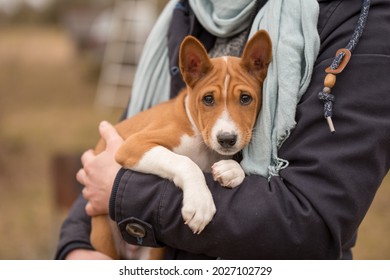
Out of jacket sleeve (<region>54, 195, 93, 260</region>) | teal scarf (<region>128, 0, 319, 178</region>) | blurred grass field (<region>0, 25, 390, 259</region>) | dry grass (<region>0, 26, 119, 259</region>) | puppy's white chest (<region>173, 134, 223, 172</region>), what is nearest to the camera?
teal scarf (<region>128, 0, 319, 178</region>)

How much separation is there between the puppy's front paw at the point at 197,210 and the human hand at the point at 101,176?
0.41 m

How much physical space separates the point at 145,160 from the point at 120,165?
6.0 inches

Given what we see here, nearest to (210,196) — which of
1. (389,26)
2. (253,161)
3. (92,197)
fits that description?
(253,161)

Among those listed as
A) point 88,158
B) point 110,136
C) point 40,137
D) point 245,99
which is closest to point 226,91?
point 245,99

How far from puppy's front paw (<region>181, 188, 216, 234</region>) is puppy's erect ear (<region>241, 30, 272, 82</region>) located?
540mm

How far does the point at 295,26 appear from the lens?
2070 mm

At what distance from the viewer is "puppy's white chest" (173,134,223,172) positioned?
2363 millimetres

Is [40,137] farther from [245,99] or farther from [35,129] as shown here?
[245,99]

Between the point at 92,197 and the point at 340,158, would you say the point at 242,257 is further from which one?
the point at 92,197

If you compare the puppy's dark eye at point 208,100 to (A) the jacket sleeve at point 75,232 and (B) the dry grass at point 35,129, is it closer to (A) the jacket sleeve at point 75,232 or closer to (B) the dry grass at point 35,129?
(A) the jacket sleeve at point 75,232

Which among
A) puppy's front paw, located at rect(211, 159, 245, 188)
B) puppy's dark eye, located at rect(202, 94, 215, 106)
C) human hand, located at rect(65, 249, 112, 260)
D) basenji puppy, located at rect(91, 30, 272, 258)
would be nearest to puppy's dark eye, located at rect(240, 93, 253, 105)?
basenji puppy, located at rect(91, 30, 272, 258)

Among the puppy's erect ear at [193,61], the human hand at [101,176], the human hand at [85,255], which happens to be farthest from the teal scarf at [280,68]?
the human hand at [85,255]

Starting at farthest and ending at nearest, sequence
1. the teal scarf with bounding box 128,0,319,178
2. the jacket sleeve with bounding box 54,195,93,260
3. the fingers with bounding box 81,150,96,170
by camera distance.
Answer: the jacket sleeve with bounding box 54,195,93,260
the fingers with bounding box 81,150,96,170
the teal scarf with bounding box 128,0,319,178

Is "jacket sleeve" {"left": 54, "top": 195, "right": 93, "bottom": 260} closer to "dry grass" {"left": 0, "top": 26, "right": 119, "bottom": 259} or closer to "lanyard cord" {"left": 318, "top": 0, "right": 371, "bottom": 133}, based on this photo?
"lanyard cord" {"left": 318, "top": 0, "right": 371, "bottom": 133}
